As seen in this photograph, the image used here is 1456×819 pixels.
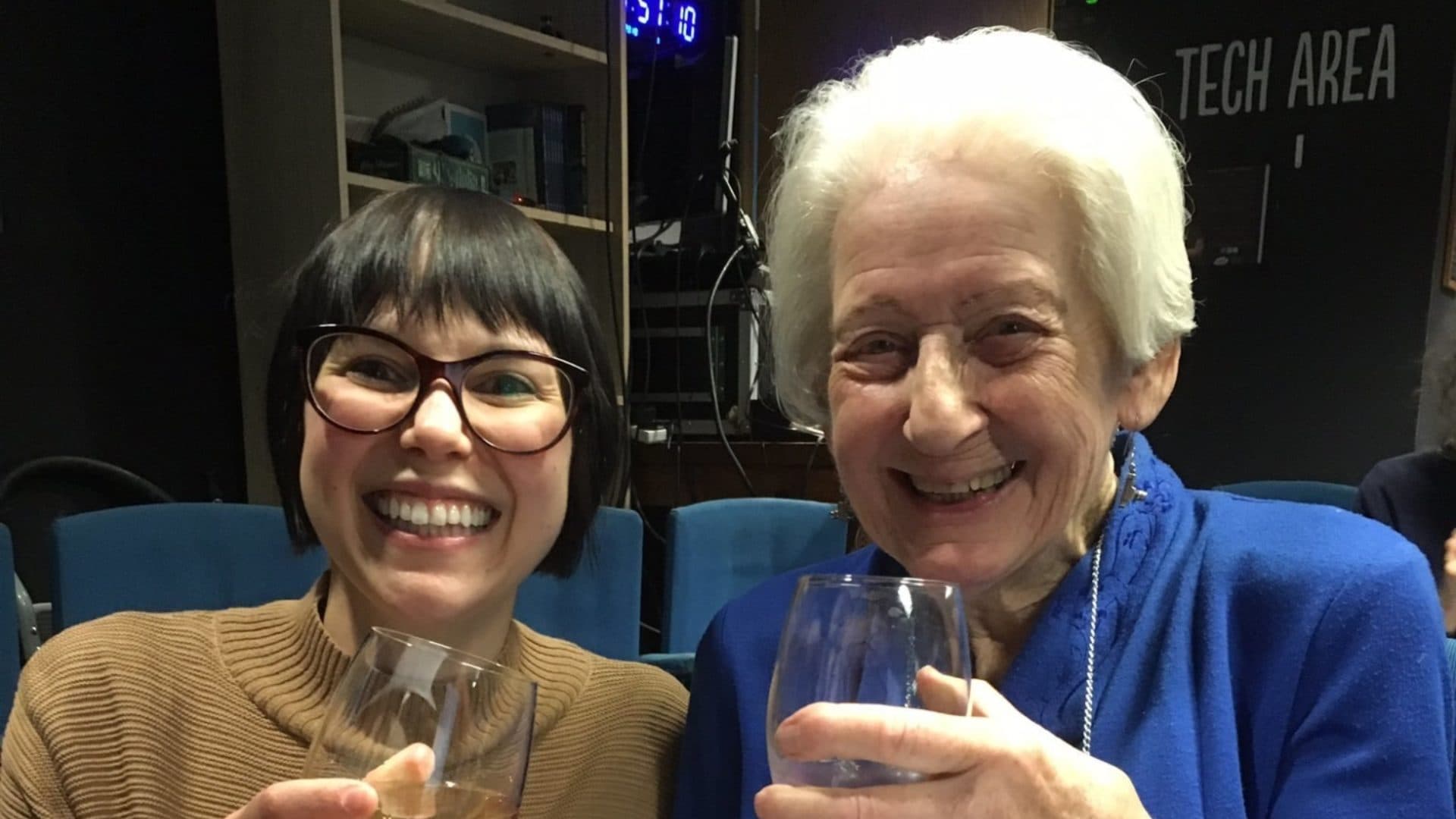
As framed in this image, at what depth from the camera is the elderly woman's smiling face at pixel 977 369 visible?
839 millimetres

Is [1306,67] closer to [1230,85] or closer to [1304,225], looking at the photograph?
[1230,85]

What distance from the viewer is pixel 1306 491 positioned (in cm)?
265

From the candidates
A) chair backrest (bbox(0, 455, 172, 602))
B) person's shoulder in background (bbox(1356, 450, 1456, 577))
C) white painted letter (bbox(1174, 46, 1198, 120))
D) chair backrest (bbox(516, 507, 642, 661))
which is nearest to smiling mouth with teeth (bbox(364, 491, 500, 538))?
chair backrest (bbox(516, 507, 642, 661))

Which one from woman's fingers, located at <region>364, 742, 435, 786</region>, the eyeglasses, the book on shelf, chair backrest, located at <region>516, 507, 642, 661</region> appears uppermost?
the book on shelf

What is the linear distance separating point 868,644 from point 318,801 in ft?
1.13

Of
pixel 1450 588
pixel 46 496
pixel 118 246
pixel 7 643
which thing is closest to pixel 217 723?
pixel 7 643

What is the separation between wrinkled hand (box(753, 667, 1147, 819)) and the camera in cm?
52

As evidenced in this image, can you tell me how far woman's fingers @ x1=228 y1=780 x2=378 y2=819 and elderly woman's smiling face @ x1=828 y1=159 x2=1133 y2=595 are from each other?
1.65 ft

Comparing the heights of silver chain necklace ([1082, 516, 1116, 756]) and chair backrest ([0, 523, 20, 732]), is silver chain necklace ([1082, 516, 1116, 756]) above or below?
above

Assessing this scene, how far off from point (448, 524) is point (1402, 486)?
222 centimetres

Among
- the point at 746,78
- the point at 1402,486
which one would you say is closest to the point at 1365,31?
the point at 1402,486

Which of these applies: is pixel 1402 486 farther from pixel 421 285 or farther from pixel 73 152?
pixel 73 152

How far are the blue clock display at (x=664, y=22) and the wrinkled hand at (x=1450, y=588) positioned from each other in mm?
2728

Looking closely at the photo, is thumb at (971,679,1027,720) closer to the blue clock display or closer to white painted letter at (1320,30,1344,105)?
the blue clock display
